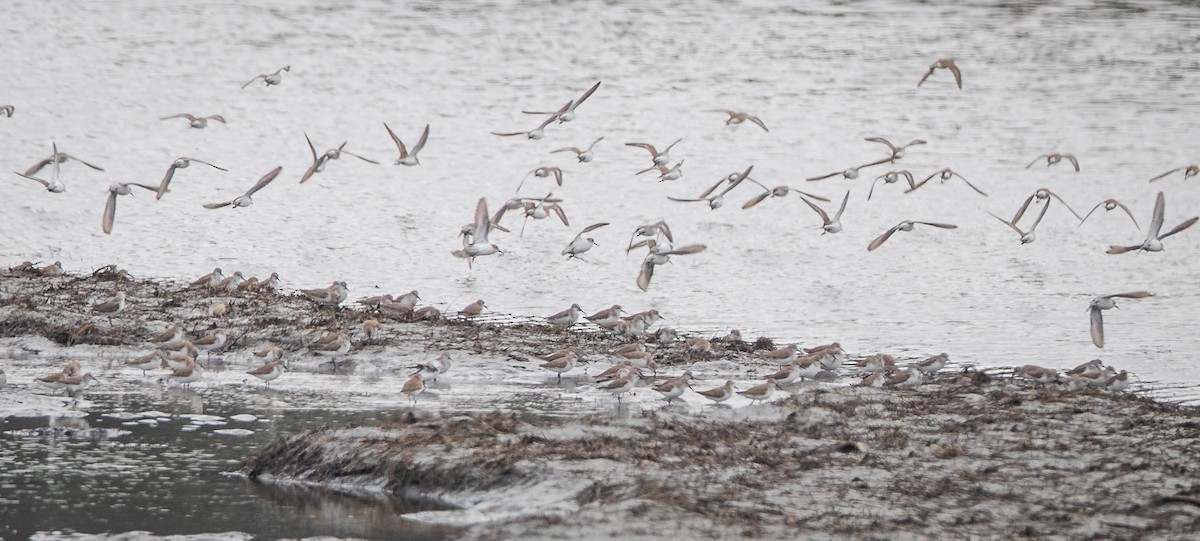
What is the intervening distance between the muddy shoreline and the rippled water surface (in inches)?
180

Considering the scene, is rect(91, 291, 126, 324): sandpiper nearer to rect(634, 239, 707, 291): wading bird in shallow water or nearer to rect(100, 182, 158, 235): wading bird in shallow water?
rect(100, 182, 158, 235): wading bird in shallow water

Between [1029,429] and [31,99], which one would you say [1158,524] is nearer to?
[1029,429]

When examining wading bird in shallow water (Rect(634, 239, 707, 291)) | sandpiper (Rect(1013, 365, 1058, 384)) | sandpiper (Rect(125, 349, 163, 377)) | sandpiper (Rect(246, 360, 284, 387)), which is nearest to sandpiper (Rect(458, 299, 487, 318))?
wading bird in shallow water (Rect(634, 239, 707, 291))

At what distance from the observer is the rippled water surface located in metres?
22.1

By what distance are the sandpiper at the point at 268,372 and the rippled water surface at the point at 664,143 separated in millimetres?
5630

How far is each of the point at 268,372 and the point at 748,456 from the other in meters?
6.24

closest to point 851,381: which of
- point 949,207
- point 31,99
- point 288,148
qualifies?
point 949,207

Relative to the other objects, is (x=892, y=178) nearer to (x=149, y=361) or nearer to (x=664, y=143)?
(x=664, y=143)

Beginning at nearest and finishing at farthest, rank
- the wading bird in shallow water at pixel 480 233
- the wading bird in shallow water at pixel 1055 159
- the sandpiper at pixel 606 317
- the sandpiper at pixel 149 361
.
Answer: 1. the sandpiper at pixel 149 361
2. the wading bird in shallow water at pixel 480 233
3. the sandpiper at pixel 606 317
4. the wading bird in shallow water at pixel 1055 159

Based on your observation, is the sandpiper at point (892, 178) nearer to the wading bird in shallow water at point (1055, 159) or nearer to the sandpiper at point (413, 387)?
the wading bird in shallow water at point (1055, 159)

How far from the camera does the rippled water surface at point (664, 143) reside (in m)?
22.1

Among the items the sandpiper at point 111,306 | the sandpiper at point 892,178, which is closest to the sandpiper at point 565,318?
the sandpiper at point 111,306

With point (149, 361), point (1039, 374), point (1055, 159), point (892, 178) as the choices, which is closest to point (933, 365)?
point (1039, 374)

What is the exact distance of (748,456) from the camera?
36.8 feet
